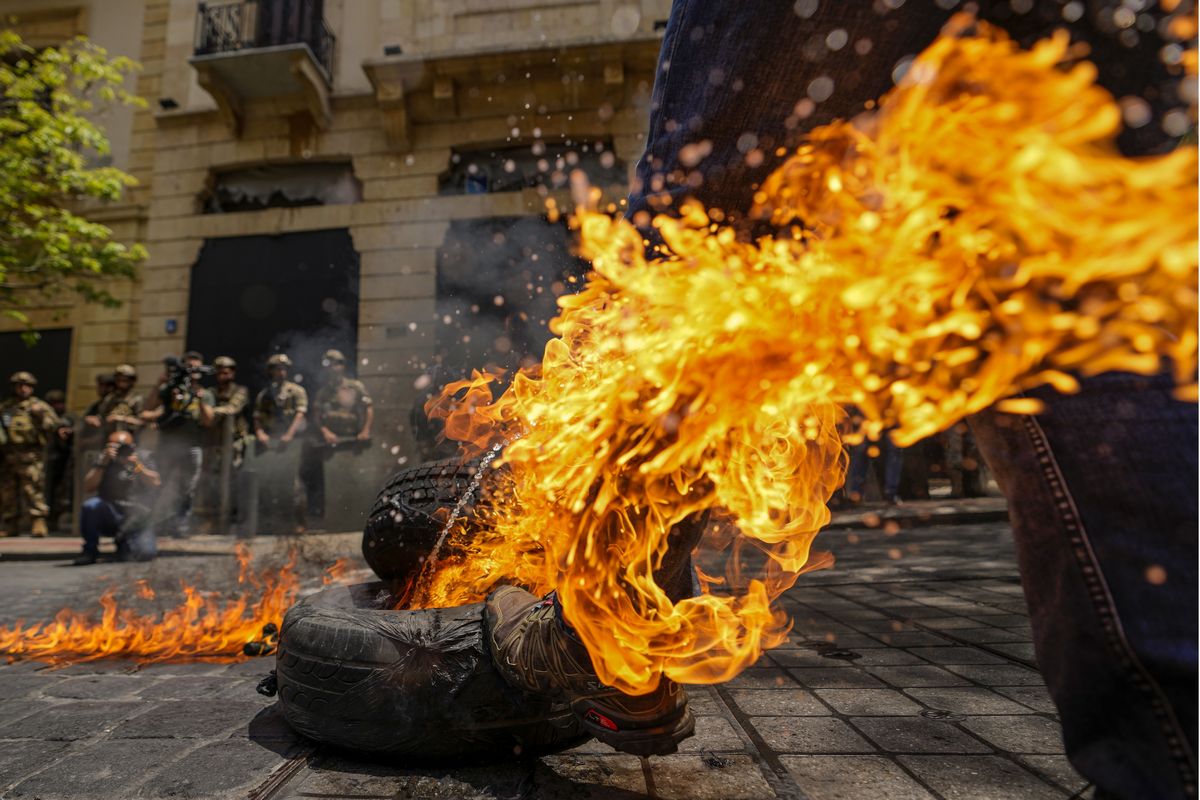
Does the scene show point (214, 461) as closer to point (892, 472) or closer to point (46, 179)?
point (46, 179)

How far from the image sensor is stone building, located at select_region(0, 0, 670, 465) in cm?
1213

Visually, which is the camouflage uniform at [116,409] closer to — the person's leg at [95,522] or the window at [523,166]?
the person's leg at [95,522]

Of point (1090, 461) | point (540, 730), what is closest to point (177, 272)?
point (540, 730)

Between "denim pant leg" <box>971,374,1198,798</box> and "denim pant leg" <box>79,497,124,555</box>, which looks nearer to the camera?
"denim pant leg" <box>971,374,1198,798</box>

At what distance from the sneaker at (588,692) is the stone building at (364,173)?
→ 32.3 feet

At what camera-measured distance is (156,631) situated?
3.05 metres

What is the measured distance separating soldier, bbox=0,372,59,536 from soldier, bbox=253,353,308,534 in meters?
3.80

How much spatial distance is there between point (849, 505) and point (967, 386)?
9.37 meters

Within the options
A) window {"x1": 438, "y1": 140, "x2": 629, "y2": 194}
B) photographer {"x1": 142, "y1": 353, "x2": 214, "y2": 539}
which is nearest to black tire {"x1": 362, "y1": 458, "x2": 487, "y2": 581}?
photographer {"x1": 142, "y1": 353, "x2": 214, "y2": 539}

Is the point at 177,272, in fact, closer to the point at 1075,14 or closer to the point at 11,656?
the point at 11,656

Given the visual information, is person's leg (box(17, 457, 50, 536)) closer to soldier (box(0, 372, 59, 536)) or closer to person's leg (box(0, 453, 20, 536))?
soldier (box(0, 372, 59, 536))

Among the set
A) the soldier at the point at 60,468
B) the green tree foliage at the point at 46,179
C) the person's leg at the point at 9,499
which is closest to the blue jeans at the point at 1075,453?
the soldier at the point at 60,468

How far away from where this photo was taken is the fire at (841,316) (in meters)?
0.91

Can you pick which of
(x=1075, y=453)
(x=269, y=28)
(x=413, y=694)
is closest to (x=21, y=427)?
(x=269, y=28)
